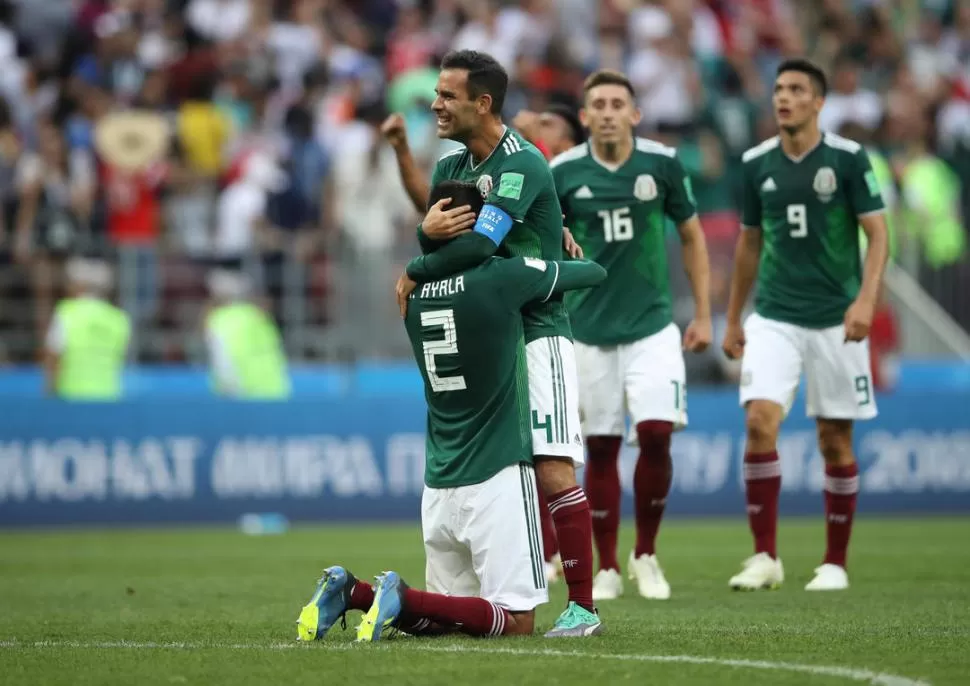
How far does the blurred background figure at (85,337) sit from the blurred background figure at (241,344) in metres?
0.88

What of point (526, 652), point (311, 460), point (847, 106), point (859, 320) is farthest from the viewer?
point (847, 106)

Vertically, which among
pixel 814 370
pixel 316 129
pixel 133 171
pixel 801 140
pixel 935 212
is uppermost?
pixel 316 129

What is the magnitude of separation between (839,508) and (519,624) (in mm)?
3655

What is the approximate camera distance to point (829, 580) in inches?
387

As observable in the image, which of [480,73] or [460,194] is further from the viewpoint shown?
[480,73]

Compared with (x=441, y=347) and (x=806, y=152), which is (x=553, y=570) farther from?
(x=441, y=347)

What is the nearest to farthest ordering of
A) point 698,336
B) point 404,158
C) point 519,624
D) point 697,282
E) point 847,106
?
point 519,624
point 404,158
point 698,336
point 697,282
point 847,106

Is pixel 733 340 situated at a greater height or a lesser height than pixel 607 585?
greater

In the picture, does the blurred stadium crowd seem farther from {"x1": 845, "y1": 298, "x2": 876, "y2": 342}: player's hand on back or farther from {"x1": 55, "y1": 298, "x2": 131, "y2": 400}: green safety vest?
{"x1": 845, "y1": 298, "x2": 876, "y2": 342}: player's hand on back

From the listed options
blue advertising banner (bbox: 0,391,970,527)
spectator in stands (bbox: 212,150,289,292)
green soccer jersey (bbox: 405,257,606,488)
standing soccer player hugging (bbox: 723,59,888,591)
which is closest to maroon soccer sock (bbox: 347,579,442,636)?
green soccer jersey (bbox: 405,257,606,488)

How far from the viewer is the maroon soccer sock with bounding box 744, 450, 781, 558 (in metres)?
9.93

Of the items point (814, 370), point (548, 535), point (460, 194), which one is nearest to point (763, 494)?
point (814, 370)

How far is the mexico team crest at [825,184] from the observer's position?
395 inches

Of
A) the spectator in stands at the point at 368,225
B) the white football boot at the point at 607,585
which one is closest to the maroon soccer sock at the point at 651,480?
the white football boot at the point at 607,585
